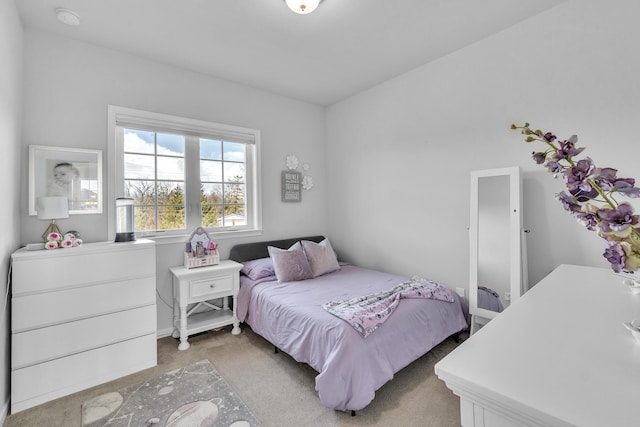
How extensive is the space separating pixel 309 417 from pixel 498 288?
1.81 metres

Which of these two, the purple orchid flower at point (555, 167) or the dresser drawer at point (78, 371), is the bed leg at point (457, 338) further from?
the dresser drawer at point (78, 371)

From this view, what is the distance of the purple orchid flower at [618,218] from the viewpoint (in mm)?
665

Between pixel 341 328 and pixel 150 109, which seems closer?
pixel 341 328

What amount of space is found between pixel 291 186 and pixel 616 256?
11.0 ft

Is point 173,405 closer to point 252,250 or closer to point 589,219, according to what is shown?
point 252,250

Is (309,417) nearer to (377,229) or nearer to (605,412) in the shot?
(605,412)

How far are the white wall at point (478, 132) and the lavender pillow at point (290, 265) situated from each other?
3.30 ft

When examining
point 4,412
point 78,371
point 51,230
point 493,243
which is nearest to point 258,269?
point 78,371

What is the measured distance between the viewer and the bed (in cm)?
177

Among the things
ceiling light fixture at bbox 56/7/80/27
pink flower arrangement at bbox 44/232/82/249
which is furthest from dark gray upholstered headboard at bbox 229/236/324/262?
ceiling light fixture at bbox 56/7/80/27

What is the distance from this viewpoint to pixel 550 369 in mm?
669

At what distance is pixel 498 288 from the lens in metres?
2.45

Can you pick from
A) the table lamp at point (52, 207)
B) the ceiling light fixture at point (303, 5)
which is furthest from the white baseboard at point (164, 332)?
the ceiling light fixture at point (303, 5)

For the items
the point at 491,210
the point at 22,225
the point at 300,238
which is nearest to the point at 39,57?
the point at 22,225
